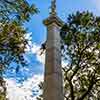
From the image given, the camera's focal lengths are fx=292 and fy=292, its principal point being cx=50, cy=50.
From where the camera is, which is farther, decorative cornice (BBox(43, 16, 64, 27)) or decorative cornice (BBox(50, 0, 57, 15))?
decorative cornice (BBox(50, 0, 57, 15))

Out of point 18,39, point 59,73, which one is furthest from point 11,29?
point 59,73

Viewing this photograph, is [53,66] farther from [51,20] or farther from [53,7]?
[53,7]

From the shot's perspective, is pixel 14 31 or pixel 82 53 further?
pixel 82 53

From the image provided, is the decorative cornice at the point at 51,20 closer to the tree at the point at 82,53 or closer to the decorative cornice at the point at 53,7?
the decorative cornice at the point at 53,7

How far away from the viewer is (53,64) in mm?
10422

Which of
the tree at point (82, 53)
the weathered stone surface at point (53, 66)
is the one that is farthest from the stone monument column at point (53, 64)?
the tree at point (82, 53)

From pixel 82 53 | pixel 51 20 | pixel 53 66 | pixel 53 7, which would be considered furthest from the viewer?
pixel 82 53

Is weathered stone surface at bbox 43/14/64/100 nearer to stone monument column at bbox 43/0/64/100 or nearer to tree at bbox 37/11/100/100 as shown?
stone monument column at bbox 43/0/64/100

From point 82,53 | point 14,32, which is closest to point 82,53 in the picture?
point 82,53

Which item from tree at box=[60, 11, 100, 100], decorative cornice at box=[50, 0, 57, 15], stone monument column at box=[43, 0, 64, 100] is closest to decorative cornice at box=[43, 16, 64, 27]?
stone monument column at box=[43, 0, 64, 100]

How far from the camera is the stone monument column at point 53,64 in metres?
9.88

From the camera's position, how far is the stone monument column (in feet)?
32.4

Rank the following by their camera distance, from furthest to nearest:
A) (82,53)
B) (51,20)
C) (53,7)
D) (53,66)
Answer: (82,53) → (53,7) → (51,20) → (53,66)

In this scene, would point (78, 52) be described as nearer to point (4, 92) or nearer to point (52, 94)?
point (4, 92)
